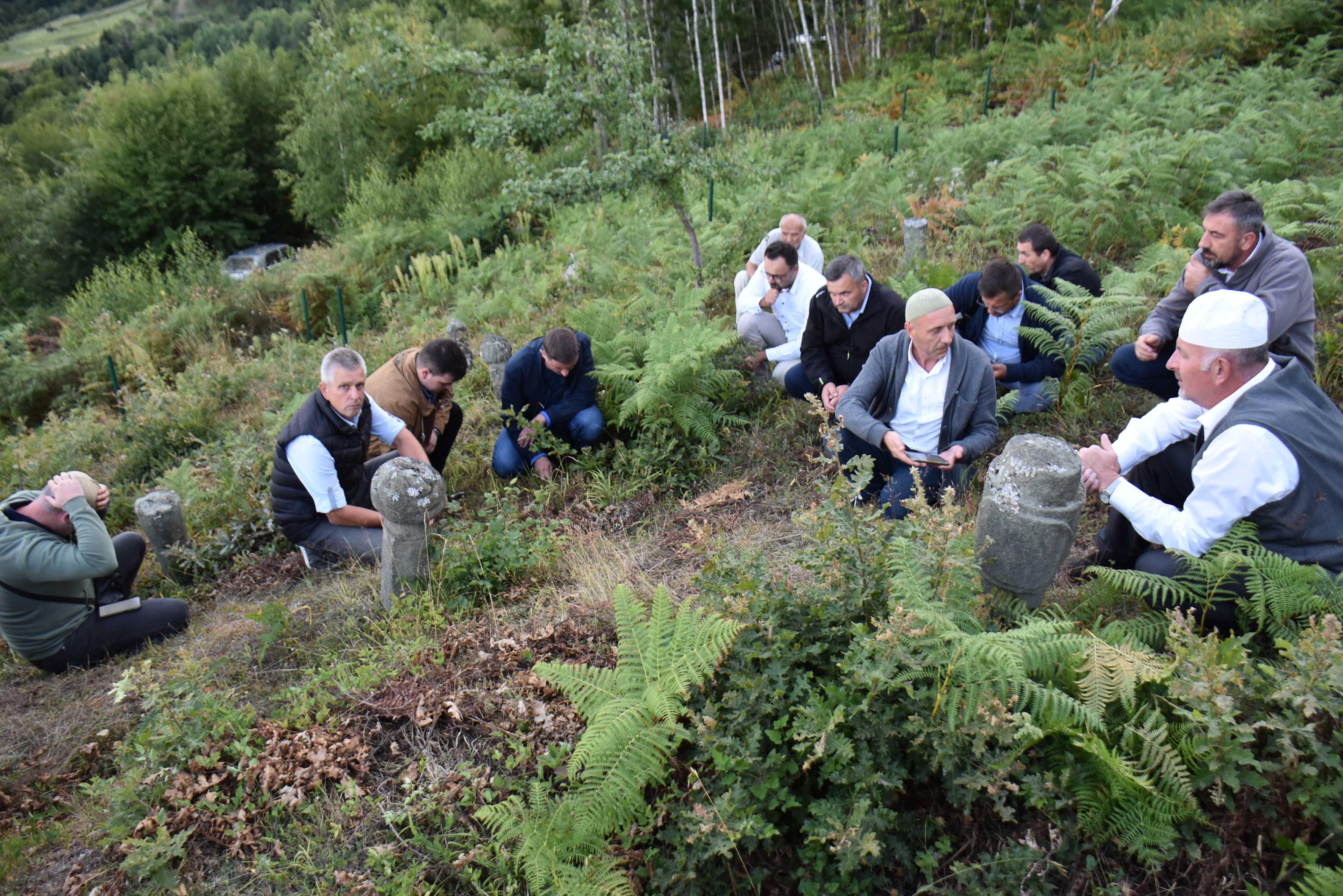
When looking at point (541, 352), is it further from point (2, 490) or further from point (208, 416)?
point (2, 490)

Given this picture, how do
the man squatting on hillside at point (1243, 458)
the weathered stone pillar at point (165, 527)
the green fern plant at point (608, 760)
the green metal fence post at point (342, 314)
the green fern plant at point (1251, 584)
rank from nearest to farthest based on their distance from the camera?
the green fern plant at point (608, 760), the green fern plant at point (1251, 584), the man squatting on hillside at point (1243, 458), the weathered stone pillar at point (165, 527), the green metal fence post at point (342, 314)

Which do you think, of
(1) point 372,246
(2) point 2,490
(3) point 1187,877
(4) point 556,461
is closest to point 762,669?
(3) point 1187,877

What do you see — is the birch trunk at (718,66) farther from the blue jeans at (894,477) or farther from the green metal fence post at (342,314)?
the blue jeans at (894,477)

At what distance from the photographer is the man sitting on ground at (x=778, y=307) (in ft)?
20.9

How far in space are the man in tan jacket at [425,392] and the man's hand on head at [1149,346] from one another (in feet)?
15.2

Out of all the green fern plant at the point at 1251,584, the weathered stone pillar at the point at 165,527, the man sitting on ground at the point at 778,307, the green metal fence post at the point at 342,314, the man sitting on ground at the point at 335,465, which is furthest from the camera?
the green metal fence post at the point at 342,314

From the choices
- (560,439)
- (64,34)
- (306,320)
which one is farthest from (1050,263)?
(64,34)

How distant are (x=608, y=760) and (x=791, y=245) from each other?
16.4 ft

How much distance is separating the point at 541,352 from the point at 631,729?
12.6 ft

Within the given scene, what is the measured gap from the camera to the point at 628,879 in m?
2.61

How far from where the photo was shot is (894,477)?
15.0 feet

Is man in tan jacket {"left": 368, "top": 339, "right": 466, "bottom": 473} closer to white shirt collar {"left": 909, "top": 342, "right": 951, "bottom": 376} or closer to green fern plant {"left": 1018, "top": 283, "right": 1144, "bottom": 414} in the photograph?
white shirt collar {"left": 909, "top": 342, "right": 951, "bottom": 376}

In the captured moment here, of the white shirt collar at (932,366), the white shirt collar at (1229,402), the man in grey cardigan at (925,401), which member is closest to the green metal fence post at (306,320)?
the man in grey cardigan at (925,401)

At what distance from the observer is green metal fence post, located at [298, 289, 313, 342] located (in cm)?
1204
